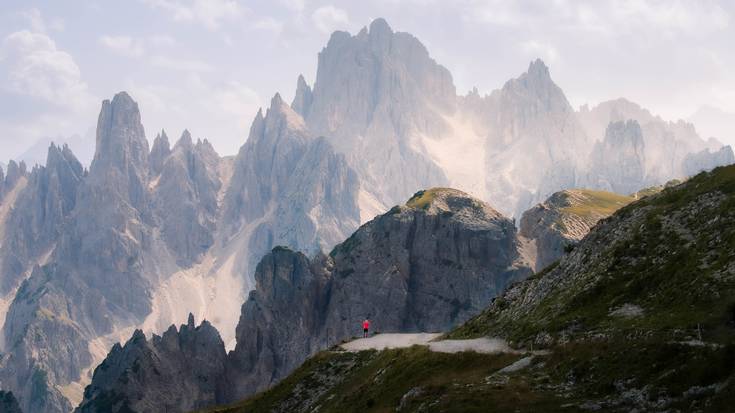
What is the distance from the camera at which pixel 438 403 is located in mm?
52562

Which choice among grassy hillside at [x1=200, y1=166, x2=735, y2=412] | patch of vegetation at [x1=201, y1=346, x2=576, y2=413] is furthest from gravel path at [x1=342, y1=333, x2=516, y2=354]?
patch of vegetation at [x1=201, y1=346, x2=576, y2=413]

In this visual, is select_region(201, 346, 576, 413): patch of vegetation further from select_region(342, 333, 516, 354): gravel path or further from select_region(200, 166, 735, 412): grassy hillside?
select_region(342, 333, 516, 354): gravel path

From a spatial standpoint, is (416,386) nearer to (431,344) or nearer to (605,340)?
(431,344)

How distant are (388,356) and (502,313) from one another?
41.2 feet

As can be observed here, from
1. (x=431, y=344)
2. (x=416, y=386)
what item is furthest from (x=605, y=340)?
(x=431, y=344)

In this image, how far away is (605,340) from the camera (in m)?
53.4

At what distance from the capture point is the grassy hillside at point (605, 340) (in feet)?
149

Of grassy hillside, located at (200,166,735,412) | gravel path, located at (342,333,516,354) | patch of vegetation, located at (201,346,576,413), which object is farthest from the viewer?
gravel path, located at (342,333,516,354)

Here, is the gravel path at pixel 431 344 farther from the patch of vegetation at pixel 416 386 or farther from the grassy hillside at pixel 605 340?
the patch of vegetation at pixel 416 386

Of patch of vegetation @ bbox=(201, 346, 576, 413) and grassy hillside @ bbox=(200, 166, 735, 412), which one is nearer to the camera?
grassy hillside @ bbox=(200, 166, 735, 412)

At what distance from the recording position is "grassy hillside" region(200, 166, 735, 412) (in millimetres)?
45344

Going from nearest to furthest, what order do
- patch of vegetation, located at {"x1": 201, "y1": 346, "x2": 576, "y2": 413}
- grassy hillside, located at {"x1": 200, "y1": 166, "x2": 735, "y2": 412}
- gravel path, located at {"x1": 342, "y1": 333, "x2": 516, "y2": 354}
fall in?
grassy hillside, located at {"x1": 200, "y1": 166, "x2": 735, "y2": 412}
patch of vegetation, located at {"x1": 201, "y1": 346, "x2": 576, "y2": 413}
gravel path, located at {"x1": 342, "y1": 333, "x2": 516, "y2": 354}

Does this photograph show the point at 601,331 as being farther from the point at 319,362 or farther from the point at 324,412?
the point at 319,362

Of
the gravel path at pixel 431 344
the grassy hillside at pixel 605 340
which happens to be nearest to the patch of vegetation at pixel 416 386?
the grassy hillside at pixel 605 340
